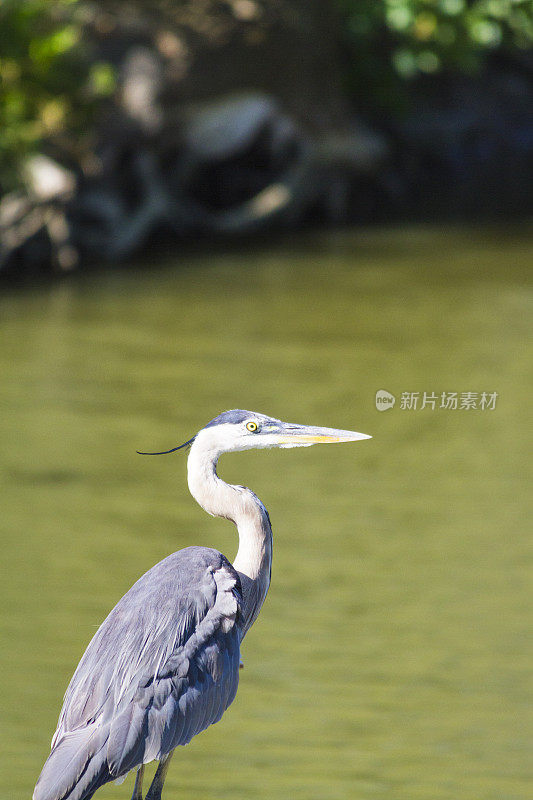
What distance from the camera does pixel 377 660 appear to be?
480 centimetres

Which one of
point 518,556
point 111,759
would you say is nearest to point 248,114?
point 518,556

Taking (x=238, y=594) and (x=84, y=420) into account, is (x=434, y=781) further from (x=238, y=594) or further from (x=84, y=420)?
(x=84, y=420)

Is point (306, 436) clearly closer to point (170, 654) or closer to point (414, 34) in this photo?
point (170, 654)

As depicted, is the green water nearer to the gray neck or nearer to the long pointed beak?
the gray neck

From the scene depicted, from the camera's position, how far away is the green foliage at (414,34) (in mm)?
12539

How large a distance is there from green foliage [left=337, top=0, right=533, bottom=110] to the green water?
8.95 ft

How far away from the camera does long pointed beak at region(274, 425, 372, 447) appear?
3133 mm

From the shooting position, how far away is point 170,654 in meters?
3.09

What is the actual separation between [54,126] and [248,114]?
2.07 meters
